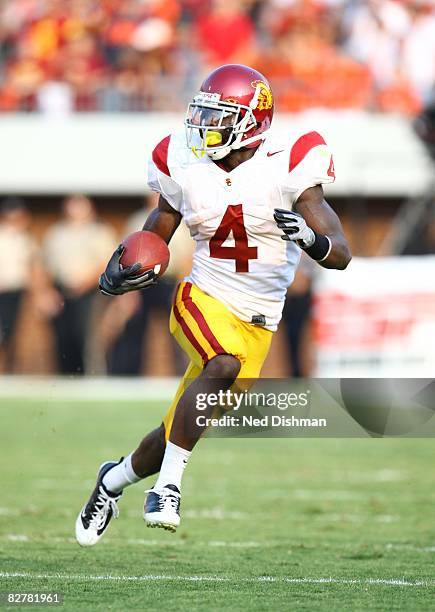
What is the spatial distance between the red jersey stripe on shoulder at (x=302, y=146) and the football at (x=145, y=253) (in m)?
0.53

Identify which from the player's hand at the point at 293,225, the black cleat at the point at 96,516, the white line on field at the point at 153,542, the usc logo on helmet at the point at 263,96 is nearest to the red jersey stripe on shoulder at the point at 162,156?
the usc logo on helmet at the point at 263,96

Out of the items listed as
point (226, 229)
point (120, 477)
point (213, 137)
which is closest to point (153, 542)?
point (120, 477)

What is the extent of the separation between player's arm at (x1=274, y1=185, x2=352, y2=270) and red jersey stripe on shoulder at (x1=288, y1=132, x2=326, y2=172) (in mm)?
110

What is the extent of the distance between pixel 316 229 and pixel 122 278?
26.9 inches

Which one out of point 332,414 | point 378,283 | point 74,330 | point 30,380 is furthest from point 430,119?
point 332,414

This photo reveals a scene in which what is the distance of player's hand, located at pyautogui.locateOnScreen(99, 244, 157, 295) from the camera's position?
447 centimetres

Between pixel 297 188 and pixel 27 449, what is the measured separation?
425 centimetres

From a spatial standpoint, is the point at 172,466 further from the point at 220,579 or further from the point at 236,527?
the point at 236,527

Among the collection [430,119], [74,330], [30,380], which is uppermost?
[430,119]

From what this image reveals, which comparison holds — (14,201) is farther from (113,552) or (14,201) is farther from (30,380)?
(113,552)

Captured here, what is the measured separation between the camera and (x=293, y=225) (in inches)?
163

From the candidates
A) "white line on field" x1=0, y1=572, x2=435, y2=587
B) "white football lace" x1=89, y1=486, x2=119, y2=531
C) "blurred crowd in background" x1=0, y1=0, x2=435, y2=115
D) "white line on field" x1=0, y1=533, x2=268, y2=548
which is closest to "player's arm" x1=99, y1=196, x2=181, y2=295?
"white football lace" x1=89, y1=486, x2=119, y2=531

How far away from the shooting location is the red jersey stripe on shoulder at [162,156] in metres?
4.66

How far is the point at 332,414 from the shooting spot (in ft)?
16.3
